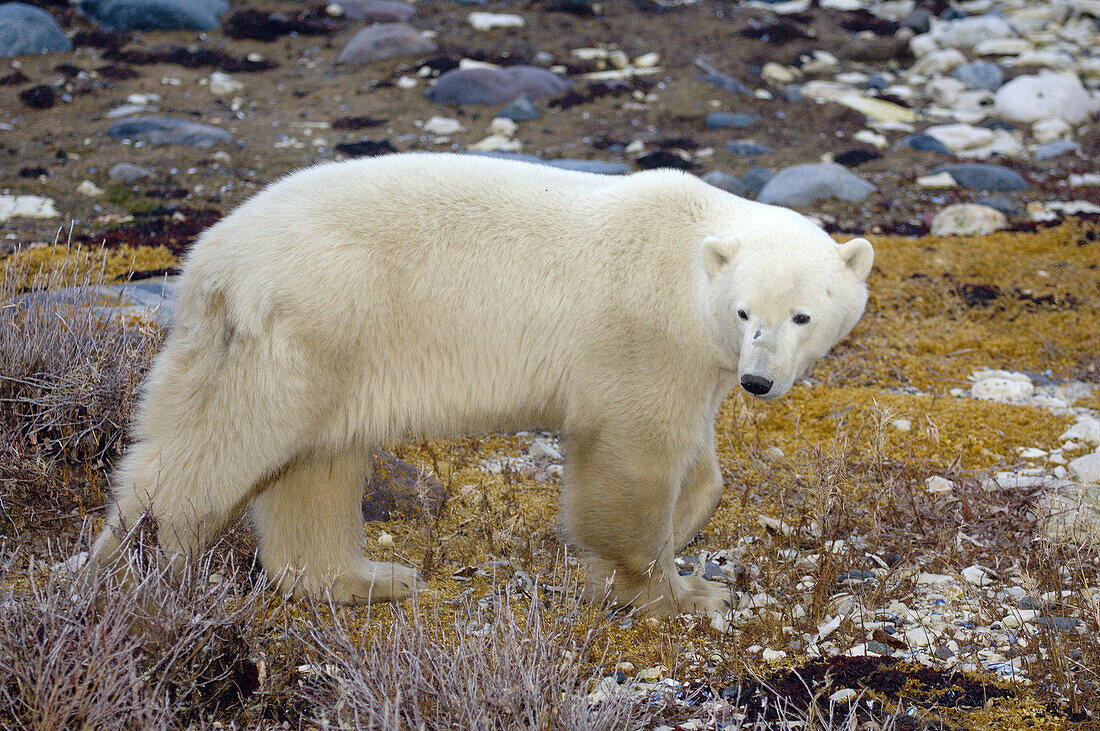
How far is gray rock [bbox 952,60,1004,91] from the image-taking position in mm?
12305

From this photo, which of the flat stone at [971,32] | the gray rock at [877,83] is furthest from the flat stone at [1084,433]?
the flat stone at [971,32]

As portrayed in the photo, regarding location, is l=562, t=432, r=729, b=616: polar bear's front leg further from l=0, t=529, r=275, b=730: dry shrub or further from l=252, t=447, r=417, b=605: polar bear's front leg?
l=0, t=529, r=275, b=730: dry shrub

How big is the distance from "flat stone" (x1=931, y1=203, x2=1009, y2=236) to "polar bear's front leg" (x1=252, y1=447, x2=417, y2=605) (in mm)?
5838

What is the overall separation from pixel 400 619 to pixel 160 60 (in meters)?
11.4

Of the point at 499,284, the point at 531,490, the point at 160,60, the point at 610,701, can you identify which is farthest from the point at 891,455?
the point at 160,60

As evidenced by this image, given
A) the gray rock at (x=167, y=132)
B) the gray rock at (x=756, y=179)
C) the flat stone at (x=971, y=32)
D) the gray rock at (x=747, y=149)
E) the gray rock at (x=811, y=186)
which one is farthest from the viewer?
the flat stone at (x=971, y=32)

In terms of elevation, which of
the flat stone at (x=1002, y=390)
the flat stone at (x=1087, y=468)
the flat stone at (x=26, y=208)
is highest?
the flat stone at (x=1087, y=468)

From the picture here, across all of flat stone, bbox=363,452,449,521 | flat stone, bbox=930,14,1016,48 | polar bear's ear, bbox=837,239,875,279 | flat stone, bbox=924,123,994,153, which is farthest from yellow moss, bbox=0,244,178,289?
flat stone, bbox=930,14,1016,48

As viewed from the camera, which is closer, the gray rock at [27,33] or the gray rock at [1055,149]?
the gray rock at [1055,149]

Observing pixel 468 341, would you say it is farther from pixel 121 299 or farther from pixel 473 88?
pixel 473 88

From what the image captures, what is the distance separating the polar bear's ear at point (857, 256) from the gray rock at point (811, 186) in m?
5.36

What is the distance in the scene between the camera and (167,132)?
918cm

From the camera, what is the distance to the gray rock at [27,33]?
448 inches

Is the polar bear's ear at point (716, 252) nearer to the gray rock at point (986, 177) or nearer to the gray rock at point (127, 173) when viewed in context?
the gray rock at point (127, 173)
